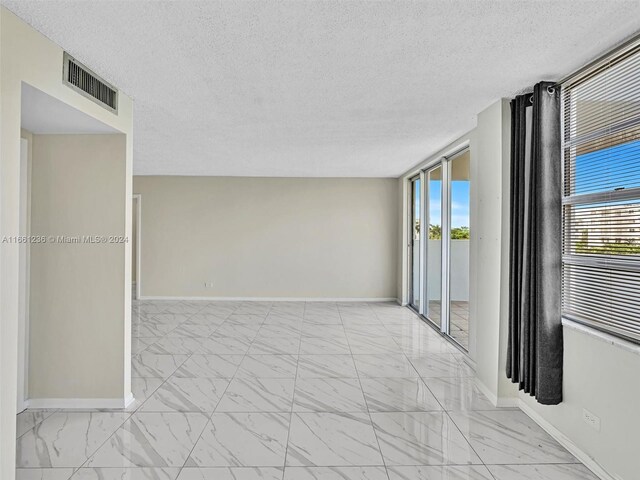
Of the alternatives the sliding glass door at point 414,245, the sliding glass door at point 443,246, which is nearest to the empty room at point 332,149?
the sliding glass door at point 443,246

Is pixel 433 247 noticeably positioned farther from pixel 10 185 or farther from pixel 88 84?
pixel 10 185

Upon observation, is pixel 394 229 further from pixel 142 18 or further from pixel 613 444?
pixel 142 18

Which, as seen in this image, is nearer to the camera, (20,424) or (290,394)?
(20,424)

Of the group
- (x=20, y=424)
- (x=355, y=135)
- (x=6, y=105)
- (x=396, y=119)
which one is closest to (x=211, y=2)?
(x=6, y=105)

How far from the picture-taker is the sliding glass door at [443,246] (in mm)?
5641

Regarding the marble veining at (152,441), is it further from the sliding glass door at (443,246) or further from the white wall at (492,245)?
the sliding glass door at (443,246)

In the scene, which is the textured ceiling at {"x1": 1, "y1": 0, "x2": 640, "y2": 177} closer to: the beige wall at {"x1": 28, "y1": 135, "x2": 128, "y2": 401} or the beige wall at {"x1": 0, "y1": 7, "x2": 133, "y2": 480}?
the beige wall at {"x1": 0, "y1": 7, "x2": 133, "y2": 480}

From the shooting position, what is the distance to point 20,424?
310cm

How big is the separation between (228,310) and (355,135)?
4339mm

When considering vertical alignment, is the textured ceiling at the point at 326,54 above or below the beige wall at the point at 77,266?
above

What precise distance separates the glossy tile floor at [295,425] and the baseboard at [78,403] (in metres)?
0.08

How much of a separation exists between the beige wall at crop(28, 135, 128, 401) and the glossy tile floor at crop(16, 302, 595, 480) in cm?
39

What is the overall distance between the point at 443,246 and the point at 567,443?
3170 mm

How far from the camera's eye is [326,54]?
2576 mm
